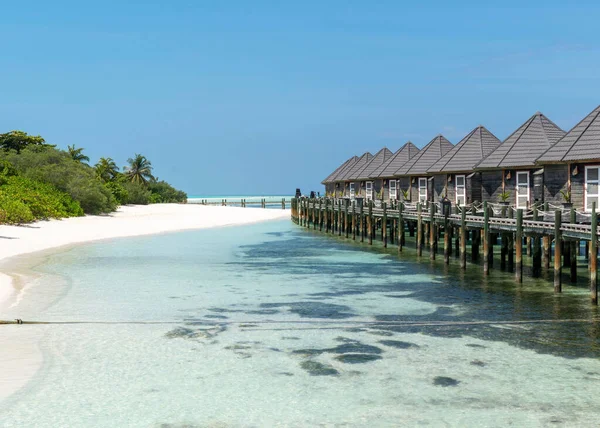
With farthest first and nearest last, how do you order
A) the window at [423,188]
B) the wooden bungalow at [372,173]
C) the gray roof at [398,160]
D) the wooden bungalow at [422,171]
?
1. the wooden bungalow at [372,173]
2. the gray roof at [398,160]
3. the window at [423,188]
4. the wooden bungalow at [422,171]

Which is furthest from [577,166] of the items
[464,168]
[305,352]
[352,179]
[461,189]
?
[352,179]

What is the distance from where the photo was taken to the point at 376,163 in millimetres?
51688

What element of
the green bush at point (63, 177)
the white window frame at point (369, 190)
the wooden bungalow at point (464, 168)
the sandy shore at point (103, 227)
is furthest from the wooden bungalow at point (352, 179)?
Result: the green bush at point (63, 177)

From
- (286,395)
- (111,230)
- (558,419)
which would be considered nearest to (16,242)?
(111,230)

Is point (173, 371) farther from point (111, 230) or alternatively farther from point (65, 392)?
point (111, 230)

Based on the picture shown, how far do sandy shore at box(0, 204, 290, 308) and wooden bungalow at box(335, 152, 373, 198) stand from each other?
9589mm

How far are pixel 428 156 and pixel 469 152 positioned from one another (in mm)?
5254

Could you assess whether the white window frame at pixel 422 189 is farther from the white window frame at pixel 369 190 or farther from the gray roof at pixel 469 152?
the white window frame at pixel 369 190

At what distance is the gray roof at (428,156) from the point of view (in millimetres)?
38594

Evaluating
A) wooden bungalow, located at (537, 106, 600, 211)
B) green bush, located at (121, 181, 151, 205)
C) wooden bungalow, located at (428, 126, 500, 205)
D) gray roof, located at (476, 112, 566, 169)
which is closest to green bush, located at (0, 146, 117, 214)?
green bush, located at (121, 181, 151, 205)

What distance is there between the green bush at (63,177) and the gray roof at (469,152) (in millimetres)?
27838

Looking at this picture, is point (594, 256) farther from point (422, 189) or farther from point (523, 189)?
point (422, 189)

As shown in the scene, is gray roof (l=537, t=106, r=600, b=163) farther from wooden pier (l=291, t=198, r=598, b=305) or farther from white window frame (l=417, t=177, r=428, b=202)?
white window frame (l=417, t=177, r=428, b=202)

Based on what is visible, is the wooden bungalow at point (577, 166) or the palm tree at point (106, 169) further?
the palm tree at point (106, 169)
